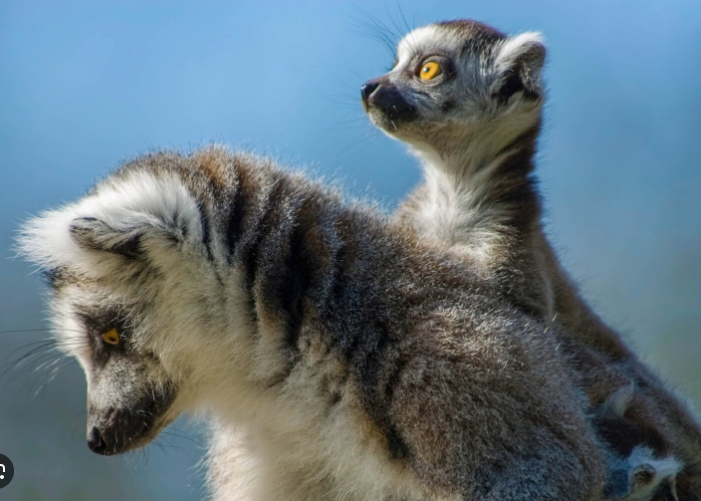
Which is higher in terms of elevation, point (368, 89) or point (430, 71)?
point (430, 71)

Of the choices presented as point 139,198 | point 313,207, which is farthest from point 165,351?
point 313,207

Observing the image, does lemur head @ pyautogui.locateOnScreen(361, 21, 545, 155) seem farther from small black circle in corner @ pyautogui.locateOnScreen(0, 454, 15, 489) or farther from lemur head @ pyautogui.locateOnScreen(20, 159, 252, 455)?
small black circle in corner @ pyautogui.locateOnScreen(0, 454, 15, 489)

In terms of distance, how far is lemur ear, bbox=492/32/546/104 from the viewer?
4660 mm

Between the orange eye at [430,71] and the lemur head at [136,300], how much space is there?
223cm

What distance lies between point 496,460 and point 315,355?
27.0 inches

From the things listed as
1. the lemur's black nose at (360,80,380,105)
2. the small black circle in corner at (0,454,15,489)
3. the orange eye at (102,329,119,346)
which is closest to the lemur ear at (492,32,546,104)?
the lemur's black nose at (360,80,380,105)

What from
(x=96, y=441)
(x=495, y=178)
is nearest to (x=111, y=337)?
(x=96, y=441)

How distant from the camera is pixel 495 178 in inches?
175

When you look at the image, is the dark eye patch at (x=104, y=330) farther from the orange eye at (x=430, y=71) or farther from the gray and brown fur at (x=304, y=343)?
the orange eye at (x=430, y=71)

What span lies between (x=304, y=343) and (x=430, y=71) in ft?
8.46

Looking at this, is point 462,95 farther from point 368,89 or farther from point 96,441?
point 96,441

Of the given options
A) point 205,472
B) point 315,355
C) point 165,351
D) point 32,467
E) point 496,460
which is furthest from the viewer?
point 32,467

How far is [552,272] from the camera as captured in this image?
4.52 meters

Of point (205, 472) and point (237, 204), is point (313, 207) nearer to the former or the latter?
point (237, 204)
